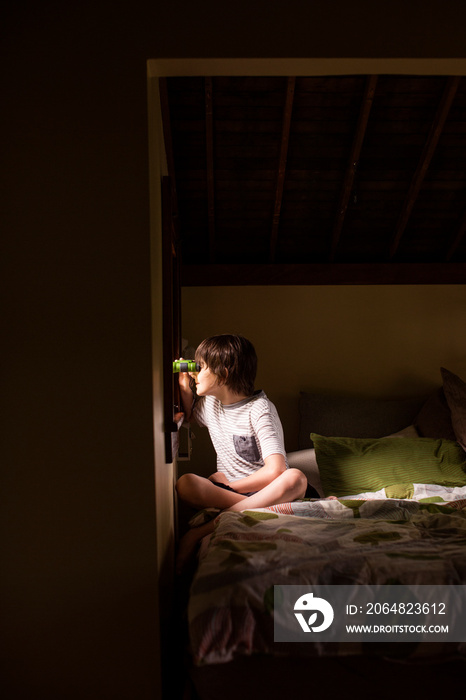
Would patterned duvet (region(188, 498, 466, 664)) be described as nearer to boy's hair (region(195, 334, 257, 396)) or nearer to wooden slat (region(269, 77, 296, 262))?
boy's hair (region(195, 334, 257, 396))

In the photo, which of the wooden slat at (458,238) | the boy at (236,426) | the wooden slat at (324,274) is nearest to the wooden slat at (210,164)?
the wooden slat at (324,274)

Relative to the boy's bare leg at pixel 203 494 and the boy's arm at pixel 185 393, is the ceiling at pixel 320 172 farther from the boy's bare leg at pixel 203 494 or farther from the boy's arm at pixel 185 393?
the boy's bare leg at pixel 203 494

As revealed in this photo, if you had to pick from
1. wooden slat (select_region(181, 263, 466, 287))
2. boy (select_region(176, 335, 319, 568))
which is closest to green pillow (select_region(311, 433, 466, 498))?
boy (select_region(176, 335, 319, 568))

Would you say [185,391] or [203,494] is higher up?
[185,391]

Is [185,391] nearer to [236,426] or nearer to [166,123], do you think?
[236,426]

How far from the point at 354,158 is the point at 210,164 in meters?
0.83

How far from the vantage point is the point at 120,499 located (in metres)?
1.72

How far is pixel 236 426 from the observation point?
2867mm

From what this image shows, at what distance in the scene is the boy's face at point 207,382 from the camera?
2.90m

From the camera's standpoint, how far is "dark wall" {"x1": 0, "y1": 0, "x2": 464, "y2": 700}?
5.57 ft

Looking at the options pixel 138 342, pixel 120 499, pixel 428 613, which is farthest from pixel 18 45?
pixel 428 613

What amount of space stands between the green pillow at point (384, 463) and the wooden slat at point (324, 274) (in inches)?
48.2

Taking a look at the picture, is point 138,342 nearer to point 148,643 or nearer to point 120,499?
point 120,499

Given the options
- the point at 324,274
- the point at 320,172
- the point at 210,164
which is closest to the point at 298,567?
the point at 210,164
